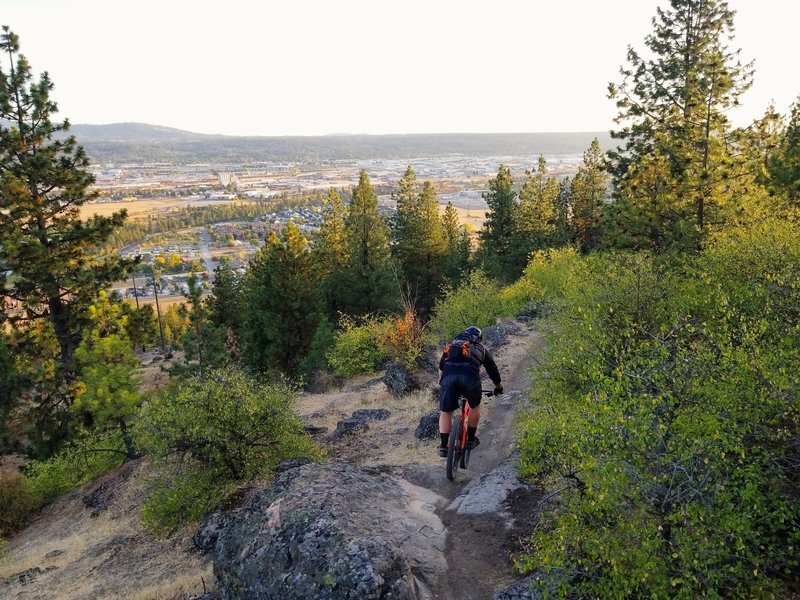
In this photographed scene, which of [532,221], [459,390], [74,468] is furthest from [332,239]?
[459,390]

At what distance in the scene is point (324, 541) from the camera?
6289mm

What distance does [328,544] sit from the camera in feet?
20.5

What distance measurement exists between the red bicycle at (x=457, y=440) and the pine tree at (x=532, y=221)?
39656 mm

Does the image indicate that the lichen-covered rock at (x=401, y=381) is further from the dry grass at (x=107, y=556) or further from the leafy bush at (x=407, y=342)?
the dry grass at (x=107, y=556)

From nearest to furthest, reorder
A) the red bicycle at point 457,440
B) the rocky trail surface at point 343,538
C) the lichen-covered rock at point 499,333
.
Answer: the rocky trail surface at point 343,538 < the red bicycle at point 457,440 < the lichen-covered rock at point 499,333

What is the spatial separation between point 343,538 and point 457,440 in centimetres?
393

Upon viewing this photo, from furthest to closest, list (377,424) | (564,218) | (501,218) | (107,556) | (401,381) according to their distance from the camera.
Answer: (564,218) → (501,218) → (401,381) → (377,424) → (107,556)

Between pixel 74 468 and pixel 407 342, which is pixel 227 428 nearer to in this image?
pixel 407 342

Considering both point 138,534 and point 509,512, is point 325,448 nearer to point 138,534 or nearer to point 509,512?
point 138,534

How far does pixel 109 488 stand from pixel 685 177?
2179cm

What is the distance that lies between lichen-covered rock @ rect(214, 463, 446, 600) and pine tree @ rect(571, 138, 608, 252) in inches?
1836

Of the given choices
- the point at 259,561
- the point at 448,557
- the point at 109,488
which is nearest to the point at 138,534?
the point at 109,488

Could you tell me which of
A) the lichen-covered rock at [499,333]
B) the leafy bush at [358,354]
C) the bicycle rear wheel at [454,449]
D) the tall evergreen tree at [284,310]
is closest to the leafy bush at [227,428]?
the bicycle rear wheel at [454,449]

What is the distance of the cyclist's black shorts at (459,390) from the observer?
9414 mm
